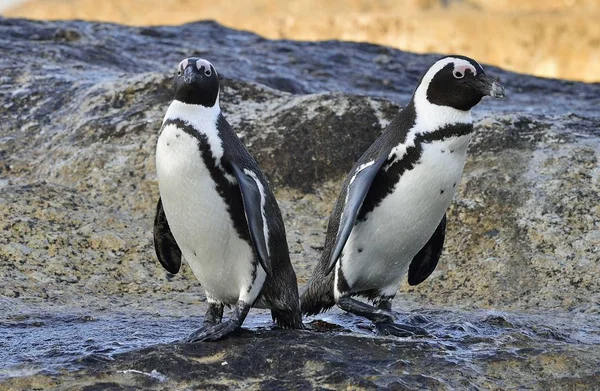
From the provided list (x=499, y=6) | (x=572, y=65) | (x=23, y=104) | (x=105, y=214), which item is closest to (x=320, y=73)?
(x=23, y=104)

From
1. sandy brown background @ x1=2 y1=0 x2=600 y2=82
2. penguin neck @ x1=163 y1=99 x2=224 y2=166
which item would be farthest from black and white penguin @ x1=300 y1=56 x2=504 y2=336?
sandy brown background @ x1=2 y1=0 x2=600 y2=82

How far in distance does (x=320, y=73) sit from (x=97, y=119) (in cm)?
304

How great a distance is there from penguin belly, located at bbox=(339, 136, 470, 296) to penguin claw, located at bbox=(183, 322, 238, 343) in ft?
2.30

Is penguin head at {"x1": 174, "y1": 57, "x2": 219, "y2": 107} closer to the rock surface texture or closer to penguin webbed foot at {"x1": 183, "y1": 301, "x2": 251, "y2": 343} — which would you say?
penguin webbed foot at {"x1": 183, "y1": 301, "x2": 251, "y2": 343}

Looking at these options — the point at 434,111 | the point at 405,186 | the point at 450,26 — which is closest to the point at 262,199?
the point at 405,186

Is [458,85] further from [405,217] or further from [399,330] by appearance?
[399,330]

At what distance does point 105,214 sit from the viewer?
6.30 m

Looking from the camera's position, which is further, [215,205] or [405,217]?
[405,217]

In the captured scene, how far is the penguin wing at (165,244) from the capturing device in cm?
484

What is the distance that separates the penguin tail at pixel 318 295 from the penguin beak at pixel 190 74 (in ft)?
3.60

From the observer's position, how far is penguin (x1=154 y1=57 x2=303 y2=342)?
4293 mm

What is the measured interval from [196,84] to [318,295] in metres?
1.18

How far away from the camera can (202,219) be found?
4359 mm

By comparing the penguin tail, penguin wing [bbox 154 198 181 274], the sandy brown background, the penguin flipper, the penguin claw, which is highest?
the sandy brown background
